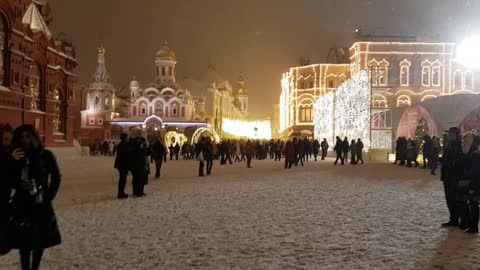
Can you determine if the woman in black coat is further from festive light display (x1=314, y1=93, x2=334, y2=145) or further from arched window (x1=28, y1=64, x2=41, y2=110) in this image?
festive light display (x1=314, y1=93, x2=334, y2=145)

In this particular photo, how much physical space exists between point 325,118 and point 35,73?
22.7 m

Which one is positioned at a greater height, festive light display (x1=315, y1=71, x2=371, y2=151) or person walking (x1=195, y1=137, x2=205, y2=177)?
festive light display (x1=315, y1=71, x2=371, y2=151)

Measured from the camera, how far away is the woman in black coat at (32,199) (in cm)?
470

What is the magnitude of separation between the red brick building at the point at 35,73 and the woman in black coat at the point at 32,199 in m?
28.2

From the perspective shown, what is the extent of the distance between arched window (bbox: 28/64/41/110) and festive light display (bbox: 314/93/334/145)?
2185 centimetres

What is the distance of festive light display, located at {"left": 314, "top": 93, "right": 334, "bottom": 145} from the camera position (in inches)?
1677

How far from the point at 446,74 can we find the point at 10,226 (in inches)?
2304

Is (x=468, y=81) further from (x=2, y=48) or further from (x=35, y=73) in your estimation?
(x=2, y=48)

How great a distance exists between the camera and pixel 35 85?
38375 millimetres

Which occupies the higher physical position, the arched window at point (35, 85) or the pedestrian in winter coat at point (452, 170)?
the arched window at point (35, 85)

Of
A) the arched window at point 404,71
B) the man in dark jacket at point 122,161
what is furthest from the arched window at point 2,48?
the arched window at point 404,71

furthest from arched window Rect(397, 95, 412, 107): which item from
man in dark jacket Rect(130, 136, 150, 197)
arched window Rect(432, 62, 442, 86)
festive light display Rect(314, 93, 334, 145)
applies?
man in dark jacket Rect(130, 136, 150, 197)

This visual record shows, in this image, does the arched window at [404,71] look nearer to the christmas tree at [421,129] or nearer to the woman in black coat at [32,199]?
the christmas tree at [421,129]

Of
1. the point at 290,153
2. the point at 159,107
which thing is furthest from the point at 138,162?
the point at 159,107
